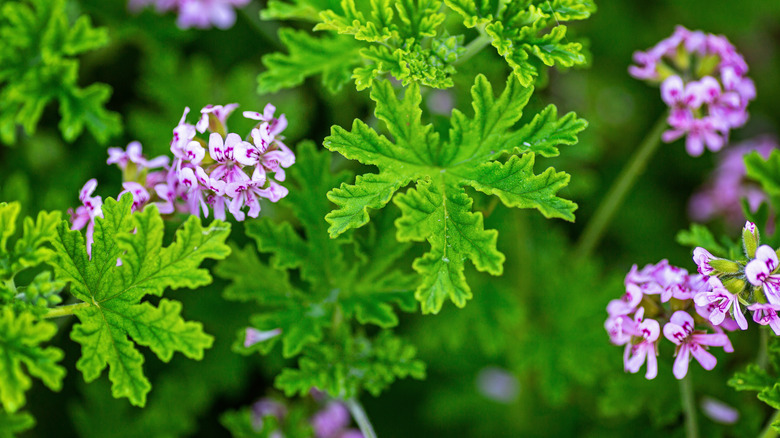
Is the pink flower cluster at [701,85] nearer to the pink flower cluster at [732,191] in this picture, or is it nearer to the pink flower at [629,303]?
the pink flower at [629,303]

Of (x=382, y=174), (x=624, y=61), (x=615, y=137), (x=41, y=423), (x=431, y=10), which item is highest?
(x=431, y=10)

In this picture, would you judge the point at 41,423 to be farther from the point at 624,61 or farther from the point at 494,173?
the point at 624,61

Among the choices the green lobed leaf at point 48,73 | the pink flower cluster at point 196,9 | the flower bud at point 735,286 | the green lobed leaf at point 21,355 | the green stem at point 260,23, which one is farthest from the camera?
the green stem at point 260,23

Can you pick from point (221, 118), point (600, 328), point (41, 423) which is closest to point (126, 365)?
point (221, 118)

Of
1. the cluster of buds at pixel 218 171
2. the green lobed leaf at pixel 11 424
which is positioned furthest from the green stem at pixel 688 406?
the green lobed leaf at pixel 11 424

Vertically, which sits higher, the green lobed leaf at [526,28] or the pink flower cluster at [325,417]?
the green lobed leaf at [526,28]

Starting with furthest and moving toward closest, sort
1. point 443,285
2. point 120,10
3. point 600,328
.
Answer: point 120,10, point 600,328, point 443,285

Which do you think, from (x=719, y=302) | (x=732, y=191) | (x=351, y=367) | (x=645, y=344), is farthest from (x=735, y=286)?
(x=732, y=191)
